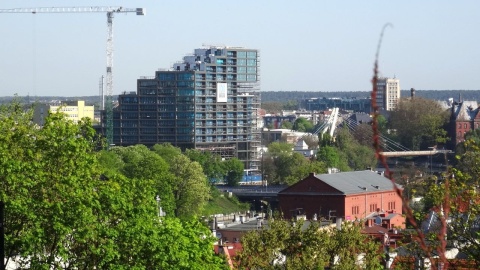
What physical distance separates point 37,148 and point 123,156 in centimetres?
5856

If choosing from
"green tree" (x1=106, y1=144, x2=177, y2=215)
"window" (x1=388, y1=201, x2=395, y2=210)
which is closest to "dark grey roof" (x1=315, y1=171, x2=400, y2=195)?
"window" (x1=388, y1=201, x2=395, y2=210)

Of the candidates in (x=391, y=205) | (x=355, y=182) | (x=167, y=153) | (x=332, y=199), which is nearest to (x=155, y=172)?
(x=332, y=199)

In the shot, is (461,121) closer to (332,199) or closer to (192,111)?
(192,111)

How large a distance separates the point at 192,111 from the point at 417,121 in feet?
113

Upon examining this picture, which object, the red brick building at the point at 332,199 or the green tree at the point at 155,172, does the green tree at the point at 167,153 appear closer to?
the green tree at the point at 155,172

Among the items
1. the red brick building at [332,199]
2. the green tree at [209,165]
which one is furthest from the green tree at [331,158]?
the red brick building at [332,199]

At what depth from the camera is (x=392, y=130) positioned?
151875 millimetres

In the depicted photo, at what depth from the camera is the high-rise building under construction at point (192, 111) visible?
121312 mm

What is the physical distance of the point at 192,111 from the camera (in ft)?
400

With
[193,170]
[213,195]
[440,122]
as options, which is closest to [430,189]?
[193,170]

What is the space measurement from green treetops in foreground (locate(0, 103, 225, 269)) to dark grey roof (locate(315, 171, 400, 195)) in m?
45.7

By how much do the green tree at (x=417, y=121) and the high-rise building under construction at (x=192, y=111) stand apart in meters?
23.6

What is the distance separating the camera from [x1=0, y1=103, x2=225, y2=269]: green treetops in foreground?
27156mm

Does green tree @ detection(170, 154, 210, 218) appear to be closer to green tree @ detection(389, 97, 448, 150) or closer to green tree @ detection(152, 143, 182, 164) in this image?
green tree @ detection(152, 143, 182, 164)
